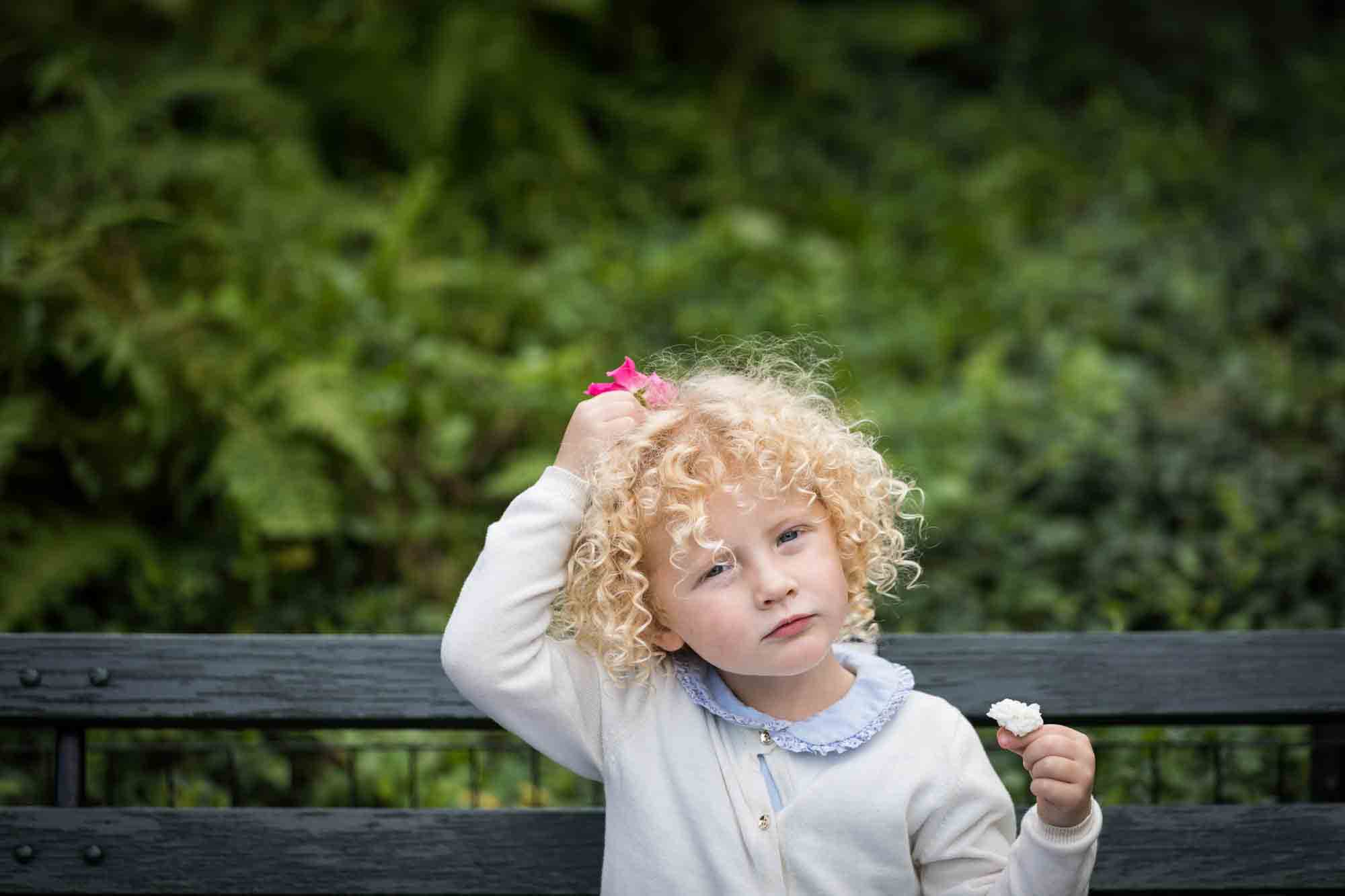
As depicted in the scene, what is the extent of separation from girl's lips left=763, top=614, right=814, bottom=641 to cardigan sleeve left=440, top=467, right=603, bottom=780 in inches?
12.2

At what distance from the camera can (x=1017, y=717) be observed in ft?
4.98

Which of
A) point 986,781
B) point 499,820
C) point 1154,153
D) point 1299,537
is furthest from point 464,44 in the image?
point 986,781

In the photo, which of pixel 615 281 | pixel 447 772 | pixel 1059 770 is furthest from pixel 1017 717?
pixel 615 281

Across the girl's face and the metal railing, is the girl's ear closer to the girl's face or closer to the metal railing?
the girl's face

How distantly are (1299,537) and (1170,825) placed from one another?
2.23 m

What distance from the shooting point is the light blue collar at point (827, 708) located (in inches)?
66.4

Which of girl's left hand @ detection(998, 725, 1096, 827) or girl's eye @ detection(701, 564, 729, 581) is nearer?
girl's left hand @ detection(998, 725, 1096, 827)

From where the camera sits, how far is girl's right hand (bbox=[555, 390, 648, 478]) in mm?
1699

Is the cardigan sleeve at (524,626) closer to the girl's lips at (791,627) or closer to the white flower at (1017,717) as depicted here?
the girl's lips at (791,627)

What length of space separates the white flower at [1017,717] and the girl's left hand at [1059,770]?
0.05 ft

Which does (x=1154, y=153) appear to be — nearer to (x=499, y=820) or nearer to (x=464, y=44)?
(x=464, y=44)

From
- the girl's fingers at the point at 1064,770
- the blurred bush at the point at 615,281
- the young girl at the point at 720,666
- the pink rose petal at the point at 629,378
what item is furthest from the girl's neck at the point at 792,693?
the blurred bush at the point at 615,281

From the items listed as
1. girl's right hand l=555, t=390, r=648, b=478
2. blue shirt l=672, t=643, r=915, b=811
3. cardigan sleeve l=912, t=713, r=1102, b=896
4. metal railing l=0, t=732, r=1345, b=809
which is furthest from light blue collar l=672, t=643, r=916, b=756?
metal railing l=0, t=732, r=1345, b=809

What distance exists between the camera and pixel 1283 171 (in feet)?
20.7
